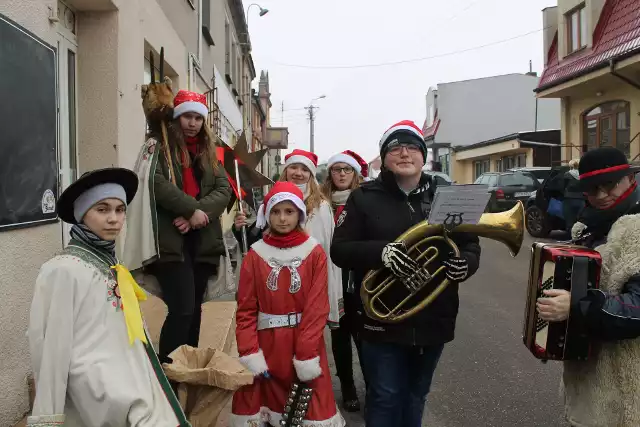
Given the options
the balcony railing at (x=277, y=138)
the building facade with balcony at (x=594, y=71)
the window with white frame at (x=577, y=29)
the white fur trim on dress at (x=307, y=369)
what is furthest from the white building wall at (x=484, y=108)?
the white fur trim on dress at (x=307, y=369)

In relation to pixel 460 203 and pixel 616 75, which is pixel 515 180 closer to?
pixel 616 75

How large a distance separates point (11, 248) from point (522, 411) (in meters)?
3.44

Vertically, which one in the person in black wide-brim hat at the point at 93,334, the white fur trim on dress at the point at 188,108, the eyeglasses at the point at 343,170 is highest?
the white fur trim on dress at the point at 188,108

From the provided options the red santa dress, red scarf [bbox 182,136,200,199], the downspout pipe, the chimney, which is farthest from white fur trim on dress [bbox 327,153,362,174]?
the chimney

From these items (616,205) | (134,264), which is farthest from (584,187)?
(134,264)

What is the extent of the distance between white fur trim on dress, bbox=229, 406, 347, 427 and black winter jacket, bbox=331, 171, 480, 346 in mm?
597

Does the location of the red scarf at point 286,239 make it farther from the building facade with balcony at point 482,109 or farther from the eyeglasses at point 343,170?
the building facade with balcony at point 482,109

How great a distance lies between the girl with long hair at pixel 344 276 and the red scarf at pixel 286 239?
1.72 feet

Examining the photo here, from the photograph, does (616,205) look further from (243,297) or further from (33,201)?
(33,201)

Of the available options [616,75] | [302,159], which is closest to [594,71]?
[616,75]

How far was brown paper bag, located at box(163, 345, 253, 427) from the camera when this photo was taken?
270cm

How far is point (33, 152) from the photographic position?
3256mm

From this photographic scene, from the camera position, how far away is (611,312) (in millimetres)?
1978

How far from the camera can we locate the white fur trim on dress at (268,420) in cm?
295
